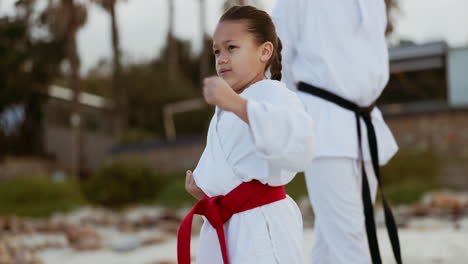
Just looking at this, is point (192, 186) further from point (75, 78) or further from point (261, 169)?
point (75, 78)

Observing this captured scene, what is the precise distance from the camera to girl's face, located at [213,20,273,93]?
1.70 metres

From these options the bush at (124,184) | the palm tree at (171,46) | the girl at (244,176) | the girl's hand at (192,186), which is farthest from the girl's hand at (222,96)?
the palm tree at (171,46)

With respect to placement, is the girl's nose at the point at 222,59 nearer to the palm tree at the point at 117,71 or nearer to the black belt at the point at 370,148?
the black belt at the point at 370,148

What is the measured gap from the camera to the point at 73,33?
54.5 feet

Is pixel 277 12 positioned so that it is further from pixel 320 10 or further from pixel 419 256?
pixel 419 256

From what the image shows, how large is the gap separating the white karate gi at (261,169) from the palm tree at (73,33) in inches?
581

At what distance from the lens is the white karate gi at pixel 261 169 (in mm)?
1491

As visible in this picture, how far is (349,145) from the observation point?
2.40 meters

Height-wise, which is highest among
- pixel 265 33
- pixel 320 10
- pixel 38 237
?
pixel 320 10

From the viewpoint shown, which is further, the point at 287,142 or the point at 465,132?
the point at 465,132

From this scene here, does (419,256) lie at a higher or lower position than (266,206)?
lower

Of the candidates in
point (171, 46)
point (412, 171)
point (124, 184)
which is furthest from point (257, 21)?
point (171, 46)

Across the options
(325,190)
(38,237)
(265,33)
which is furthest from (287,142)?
(38,237)

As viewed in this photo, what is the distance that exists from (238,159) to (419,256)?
95.6 inches
